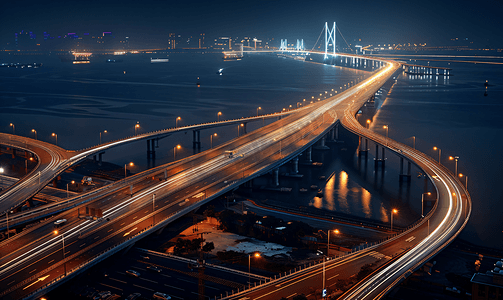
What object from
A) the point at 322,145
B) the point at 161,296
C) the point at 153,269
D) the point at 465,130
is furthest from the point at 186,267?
the point at 465,130

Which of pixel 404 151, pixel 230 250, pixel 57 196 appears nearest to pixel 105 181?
pixel 57 196

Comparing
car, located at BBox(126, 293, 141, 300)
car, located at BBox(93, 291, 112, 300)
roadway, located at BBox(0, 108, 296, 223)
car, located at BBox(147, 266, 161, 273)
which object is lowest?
car, located at BBox(126, 293, 141, 300)

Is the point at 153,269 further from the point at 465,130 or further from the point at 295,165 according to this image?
the point at 465,130

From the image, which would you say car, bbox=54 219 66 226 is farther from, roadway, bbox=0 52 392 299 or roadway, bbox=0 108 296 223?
roadway, bbox=0 108 296 223

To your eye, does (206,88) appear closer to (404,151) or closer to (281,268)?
(404,151)

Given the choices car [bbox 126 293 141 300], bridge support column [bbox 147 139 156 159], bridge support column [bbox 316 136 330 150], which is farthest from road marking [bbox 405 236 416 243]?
bridge support column [bbox 147 139 156 159]

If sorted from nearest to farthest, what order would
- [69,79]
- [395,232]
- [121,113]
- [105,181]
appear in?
[395,232], [105,181], [121,113], [69,79]
